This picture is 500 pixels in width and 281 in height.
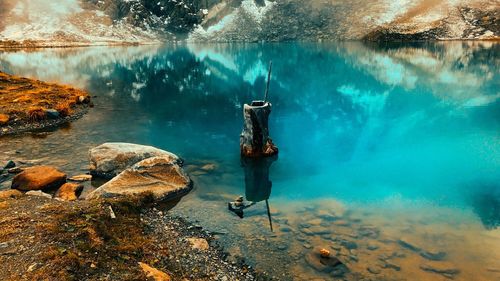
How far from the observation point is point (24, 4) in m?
183

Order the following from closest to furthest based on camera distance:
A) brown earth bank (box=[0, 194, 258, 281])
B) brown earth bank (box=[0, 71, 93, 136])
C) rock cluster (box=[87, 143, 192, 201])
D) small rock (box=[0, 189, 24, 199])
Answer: brown earth bank (box=[0, 194, 258, 281]) → small rock (box=[0, 189, 24, 199]) → rock cluster (box=[87, 143, 192, 201]) → brown earth bank (box=[0, 71, 93, 136])

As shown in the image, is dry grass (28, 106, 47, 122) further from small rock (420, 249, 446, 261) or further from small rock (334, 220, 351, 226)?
small rock (420, 249, 446, 261)

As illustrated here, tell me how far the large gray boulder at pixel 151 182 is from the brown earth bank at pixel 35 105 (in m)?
15.8

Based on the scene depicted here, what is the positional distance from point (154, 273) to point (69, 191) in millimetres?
8130

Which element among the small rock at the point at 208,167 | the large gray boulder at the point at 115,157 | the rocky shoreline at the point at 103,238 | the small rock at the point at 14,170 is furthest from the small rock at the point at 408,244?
the small rock at the point at 14,170

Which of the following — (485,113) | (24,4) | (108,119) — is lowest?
(108,119)

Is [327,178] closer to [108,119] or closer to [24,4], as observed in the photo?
[108,119]

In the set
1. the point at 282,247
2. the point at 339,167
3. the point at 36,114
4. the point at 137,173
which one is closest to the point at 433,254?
the point at 282,247

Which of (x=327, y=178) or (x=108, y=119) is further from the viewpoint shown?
(x=108, y=119)

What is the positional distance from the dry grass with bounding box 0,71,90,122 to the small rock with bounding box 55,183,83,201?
52.4 feet

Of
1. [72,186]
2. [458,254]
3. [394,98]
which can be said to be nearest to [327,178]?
[458,254]

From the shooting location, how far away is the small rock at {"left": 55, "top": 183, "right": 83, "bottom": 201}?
1515 cm

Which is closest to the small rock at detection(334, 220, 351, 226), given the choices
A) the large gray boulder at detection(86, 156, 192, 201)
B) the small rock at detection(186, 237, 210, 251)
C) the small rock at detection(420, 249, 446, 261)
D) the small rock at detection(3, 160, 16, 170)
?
the small rock at detection(420, 249, 446, 261)

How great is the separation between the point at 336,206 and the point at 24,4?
21353 centimetres
